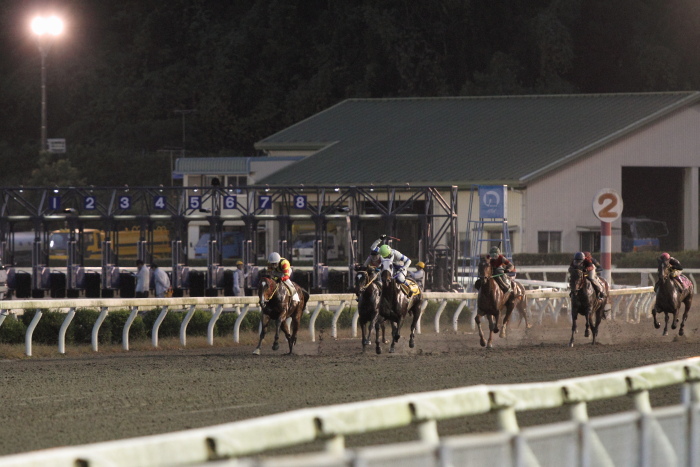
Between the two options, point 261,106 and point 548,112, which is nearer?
point 548,112

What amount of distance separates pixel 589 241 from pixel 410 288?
1977cm

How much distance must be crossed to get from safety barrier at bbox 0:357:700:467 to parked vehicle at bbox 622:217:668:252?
31496 millimetres

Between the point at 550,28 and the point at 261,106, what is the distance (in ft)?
43.6

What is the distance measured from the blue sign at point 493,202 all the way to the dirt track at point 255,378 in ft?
17.1

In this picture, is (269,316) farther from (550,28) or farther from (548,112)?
(550,28)

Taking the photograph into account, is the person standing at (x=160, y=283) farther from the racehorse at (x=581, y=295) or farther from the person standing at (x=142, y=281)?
the racehorse at (x=581, y=295)

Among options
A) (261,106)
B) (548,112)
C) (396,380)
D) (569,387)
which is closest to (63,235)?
(548,112)

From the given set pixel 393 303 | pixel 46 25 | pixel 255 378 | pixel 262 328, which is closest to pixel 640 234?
pixel 46 25

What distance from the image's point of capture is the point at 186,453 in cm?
397

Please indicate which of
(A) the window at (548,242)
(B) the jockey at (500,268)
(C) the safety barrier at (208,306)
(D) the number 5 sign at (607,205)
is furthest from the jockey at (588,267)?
(A) the window at (548,242)

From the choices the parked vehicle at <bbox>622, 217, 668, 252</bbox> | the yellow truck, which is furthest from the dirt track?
the yellow truck

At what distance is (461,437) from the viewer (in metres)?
4.73

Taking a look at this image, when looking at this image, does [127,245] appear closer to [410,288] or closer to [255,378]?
[410,288]

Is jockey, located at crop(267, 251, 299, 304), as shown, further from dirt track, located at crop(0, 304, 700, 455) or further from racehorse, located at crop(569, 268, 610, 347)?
racehorse, located at crop(569, 268, 610, 347)
